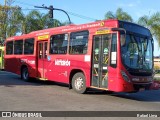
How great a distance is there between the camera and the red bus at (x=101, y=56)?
12.7 meters

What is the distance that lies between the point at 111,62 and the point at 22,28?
43.4 m

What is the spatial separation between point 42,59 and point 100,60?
5286mm

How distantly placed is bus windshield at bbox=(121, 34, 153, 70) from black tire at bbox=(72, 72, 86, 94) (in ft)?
8.13

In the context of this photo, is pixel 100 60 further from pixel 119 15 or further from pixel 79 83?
pixel 119 15

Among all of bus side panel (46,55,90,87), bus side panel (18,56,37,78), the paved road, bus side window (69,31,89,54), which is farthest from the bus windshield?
bus side panel (18,56,37,78)

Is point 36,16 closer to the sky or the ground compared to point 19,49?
closer to the sky

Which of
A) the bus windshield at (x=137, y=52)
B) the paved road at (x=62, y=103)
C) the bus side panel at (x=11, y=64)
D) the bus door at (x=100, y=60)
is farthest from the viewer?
the bus side panel at (x=11, y=64)

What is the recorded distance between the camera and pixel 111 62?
42.2 feet

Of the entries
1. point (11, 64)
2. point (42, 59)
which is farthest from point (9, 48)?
point (42, 59)

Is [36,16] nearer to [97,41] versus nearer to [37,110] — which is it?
[97,41]

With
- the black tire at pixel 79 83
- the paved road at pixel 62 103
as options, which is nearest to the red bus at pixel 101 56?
the black tire at pixel 79 83

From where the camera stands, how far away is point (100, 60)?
13.5m

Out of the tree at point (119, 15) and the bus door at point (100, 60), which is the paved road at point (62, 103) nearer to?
the bus door at point (100, 60)

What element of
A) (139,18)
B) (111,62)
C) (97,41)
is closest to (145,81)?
(111,62)
